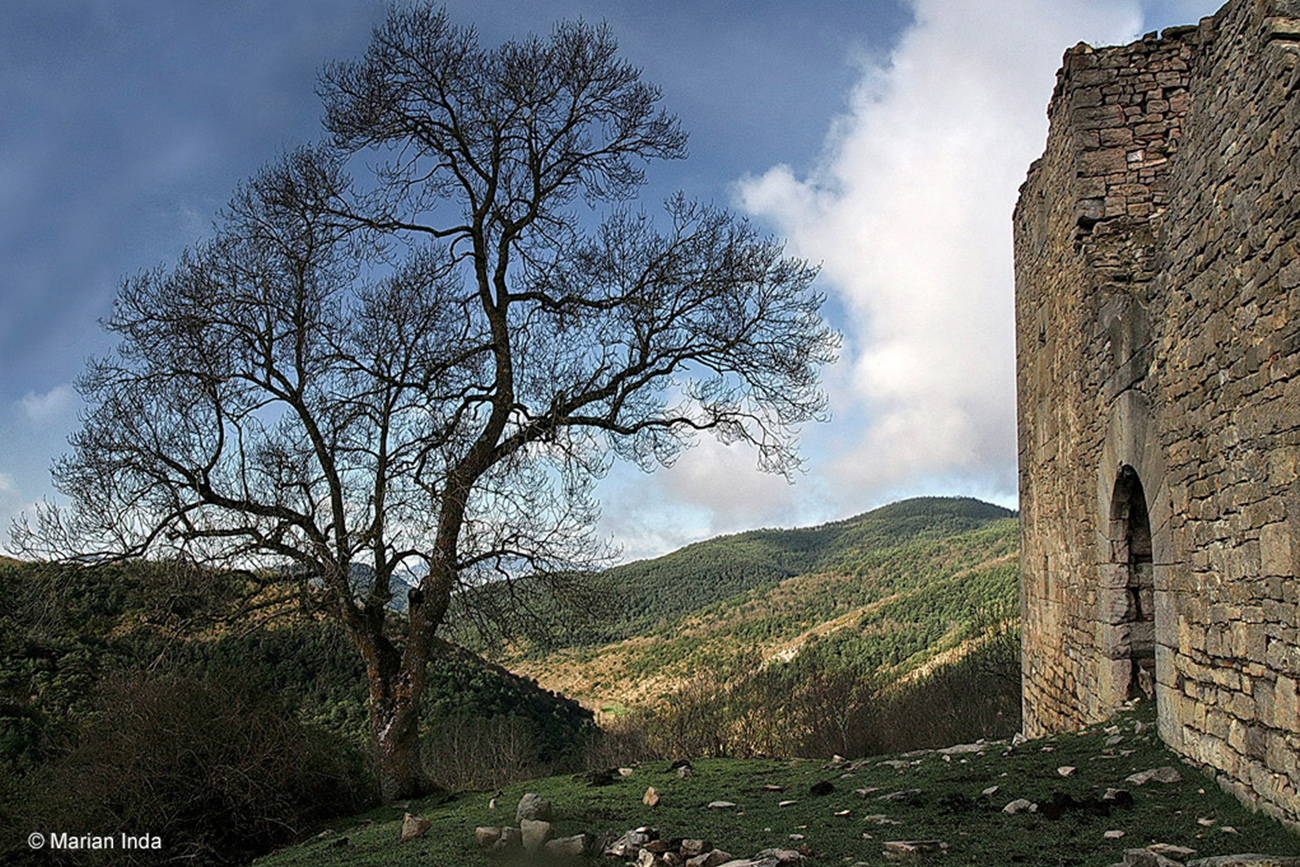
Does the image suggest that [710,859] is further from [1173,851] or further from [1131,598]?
[1131,598]

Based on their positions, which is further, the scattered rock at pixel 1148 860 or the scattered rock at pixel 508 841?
the scattered rock at pixel 508 841

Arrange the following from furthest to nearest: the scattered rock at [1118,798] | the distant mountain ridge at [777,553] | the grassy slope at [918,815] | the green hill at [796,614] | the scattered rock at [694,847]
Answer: the distant mountain ridge at [777,553] < the green hill at [796,614] < the scattered rock at [1118,798] < the scattered rock at [694,847] < the grassy slope at [918,815]

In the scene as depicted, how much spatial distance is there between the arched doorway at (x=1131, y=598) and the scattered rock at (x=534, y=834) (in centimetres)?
526

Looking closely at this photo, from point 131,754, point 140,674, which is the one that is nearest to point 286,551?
point 140,674

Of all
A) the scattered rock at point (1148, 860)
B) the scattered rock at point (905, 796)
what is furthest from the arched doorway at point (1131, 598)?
the scattered rock at point (1148, 860)

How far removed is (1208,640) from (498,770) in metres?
12.0

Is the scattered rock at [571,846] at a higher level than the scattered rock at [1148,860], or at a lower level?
lower

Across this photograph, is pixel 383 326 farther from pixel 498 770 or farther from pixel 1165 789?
pixel 1165 789

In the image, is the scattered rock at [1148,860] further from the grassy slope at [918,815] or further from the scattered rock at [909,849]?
the scattered rock at [909,849]

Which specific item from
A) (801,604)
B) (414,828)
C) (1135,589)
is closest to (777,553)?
(801,604)

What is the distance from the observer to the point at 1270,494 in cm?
514

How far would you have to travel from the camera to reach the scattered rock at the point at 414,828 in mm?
7270

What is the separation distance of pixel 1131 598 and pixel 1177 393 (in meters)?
2.36

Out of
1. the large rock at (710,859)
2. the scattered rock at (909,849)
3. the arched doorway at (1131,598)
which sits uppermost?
the arched doorway at (1131,598)
